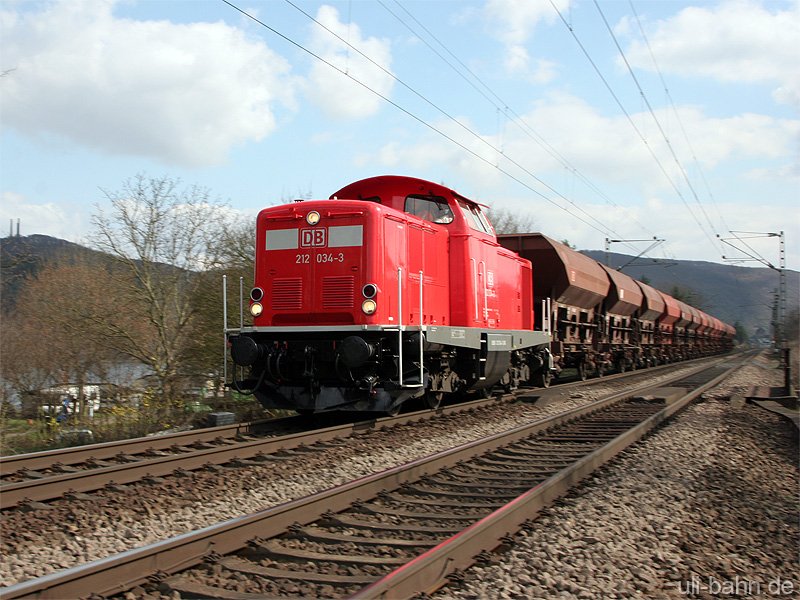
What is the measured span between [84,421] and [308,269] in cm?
468

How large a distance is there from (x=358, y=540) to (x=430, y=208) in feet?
24.0

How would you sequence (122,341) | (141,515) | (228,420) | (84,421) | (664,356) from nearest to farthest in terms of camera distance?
(141,515), (228,420), (84,421), (122,341), (664,356)

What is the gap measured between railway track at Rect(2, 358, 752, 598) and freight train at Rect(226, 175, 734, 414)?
2432mm

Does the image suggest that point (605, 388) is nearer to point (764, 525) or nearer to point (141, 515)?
point (764, 525)

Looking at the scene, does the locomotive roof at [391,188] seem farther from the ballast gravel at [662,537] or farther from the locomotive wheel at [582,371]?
the locomotive wheel at [582,371]

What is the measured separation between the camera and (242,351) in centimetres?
916

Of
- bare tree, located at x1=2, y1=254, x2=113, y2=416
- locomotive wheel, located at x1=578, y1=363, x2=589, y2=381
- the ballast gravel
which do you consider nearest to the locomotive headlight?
the ballast gravel

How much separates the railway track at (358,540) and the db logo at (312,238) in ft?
12.6

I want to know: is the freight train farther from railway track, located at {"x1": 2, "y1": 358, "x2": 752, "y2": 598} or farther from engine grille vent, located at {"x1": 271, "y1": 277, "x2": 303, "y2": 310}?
railway track, located at {"x1": 2, "y1": 358, "x2": 752, "y2": 598}

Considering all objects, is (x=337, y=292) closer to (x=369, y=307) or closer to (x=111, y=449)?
(x=369, y=307)

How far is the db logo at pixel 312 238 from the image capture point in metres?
9.55

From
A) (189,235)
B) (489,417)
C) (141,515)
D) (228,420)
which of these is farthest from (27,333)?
(141,515)

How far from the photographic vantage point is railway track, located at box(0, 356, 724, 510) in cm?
557

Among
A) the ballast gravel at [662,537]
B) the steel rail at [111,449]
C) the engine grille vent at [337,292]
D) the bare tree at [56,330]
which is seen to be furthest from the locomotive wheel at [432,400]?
the bare tree at [56,330]
